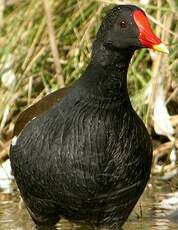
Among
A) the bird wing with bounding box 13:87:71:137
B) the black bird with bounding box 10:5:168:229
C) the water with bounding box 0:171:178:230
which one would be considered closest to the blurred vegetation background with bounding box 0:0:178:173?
the water with bounding box 0:171:178:230

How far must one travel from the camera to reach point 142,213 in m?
5.62

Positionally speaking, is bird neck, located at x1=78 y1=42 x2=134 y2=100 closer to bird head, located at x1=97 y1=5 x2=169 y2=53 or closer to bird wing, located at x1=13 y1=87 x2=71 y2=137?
bird head, located at x1=97 y1=5 x2=169 y2=53

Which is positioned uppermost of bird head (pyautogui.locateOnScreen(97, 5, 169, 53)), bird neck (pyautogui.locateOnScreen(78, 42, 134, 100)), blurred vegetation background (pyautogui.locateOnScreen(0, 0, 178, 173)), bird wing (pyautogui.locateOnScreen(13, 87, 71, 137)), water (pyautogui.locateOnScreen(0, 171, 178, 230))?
bird head (pyautogui.locateOnScreen(97, 5, 169, 53))

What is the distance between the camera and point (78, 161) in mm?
4562

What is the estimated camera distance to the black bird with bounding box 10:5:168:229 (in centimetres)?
455

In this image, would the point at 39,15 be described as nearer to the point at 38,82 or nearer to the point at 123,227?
the point at 38,82

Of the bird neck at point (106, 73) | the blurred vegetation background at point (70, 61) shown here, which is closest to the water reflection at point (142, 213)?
the blurred vegetation background at point (70, 61)

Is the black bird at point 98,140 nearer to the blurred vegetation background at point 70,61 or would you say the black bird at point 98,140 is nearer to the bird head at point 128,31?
the bird head at point 128,31

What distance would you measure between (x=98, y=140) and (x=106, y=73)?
331mm

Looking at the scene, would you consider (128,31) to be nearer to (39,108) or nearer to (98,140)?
(98,140)

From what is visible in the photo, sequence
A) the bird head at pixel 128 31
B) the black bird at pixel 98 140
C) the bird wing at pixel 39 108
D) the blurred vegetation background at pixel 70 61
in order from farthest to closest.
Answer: the blurred vegetation background at pixel 70 61, the bird wing at pixel 39 108, the black bird at pixel 98 140, the bird head at pixel 128 31

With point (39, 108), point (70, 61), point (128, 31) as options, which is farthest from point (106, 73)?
point (70, 61)

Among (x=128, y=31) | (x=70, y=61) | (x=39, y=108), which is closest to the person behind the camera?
(x=128, y=31)

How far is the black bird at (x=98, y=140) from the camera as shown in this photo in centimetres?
455
